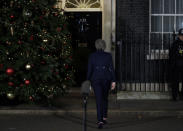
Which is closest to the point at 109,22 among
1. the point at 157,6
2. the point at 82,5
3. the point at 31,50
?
the point at 82,5

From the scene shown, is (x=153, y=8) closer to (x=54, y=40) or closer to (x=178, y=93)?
(x=178, y=93)

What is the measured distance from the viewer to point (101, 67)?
9000mm

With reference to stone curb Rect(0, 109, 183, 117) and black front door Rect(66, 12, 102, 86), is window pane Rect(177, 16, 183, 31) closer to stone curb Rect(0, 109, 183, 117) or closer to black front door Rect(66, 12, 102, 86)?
black front door Rect(66, 12, 102, 86)

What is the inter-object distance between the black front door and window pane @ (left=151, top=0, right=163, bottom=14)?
1.66 m

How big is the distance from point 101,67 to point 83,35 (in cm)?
649

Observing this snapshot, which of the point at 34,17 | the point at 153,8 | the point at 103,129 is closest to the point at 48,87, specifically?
the point at 34,17

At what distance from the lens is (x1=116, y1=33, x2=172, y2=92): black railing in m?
13.9

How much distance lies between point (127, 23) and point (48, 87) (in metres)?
4.02

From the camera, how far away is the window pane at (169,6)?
14.6 meters

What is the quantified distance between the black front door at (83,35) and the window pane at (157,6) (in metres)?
1.66

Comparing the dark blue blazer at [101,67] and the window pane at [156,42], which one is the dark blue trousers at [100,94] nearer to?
the dark blue blazer at [101,67]

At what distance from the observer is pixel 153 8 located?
575 inches

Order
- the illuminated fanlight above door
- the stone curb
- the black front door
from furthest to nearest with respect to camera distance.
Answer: the black front door, the illuminated fanlight above door, the stone curb

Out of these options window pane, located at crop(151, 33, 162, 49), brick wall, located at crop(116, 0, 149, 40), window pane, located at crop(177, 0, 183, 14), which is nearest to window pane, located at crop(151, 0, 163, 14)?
brick wall, located at crop(116, 0, 149, 40)
